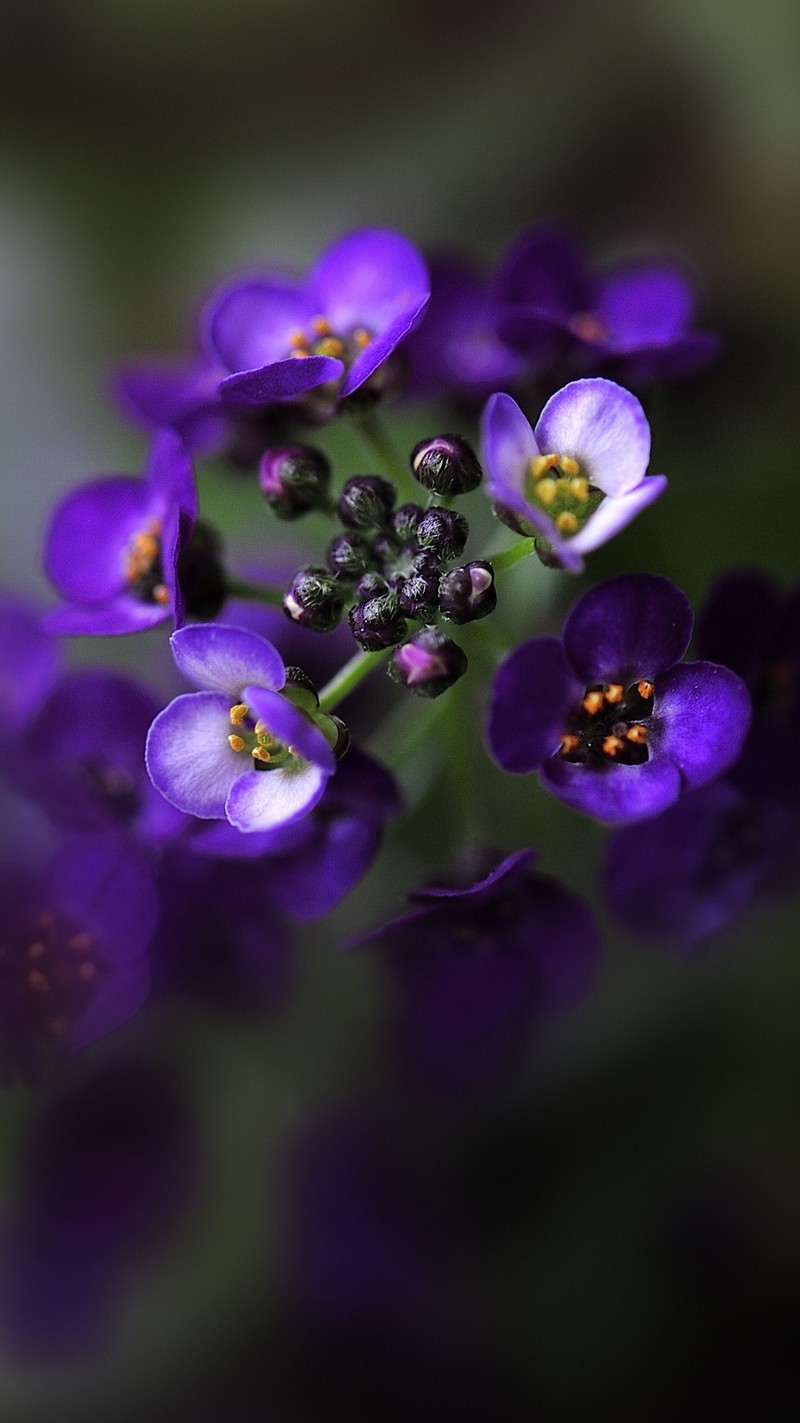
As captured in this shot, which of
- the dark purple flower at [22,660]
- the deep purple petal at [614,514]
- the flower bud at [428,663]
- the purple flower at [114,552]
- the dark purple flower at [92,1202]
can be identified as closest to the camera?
the deep purple petal at [614,514]

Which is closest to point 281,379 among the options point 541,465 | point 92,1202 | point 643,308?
point 541,465

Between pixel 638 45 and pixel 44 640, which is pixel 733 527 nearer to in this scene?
pixel 638 45

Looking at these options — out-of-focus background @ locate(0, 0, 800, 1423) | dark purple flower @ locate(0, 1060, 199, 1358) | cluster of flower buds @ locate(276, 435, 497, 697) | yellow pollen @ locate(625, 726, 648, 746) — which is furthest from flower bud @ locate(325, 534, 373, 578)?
dark purple flower @ locate(0, 1060, 199, 1358)

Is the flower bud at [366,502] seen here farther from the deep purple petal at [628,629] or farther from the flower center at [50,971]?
the flower center at [50,971]

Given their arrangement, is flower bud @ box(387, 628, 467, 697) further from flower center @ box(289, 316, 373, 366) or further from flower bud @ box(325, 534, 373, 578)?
flower center @ box(289, 316, 373, 366)

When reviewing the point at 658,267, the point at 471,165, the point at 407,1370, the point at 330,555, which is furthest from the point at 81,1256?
the point at 471,165

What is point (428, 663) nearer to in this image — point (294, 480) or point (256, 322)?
point (294, 480)

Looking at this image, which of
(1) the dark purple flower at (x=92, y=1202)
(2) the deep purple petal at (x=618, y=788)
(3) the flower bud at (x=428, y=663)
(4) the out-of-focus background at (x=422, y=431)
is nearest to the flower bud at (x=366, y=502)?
(3) the flower bud at (x=428, y=663)
